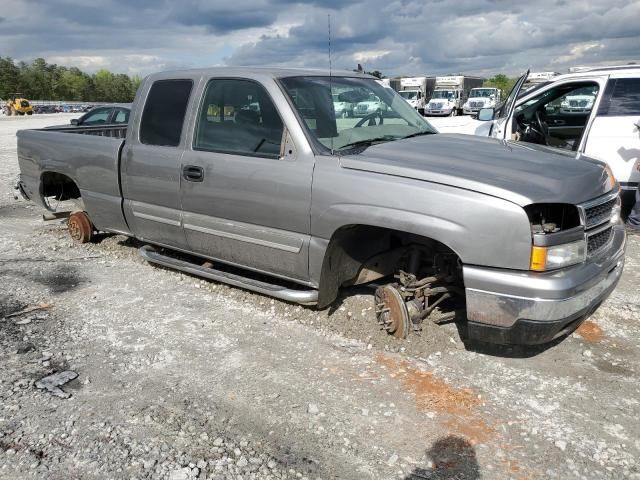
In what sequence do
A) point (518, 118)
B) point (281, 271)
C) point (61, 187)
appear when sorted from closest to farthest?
point (281, 271) → point (61, 187) → point (518, 118)

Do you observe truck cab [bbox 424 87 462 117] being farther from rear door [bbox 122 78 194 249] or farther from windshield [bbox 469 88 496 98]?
rear door [bbox 122 78 194 249]

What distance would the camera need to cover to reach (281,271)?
159 inches

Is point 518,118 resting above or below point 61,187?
above

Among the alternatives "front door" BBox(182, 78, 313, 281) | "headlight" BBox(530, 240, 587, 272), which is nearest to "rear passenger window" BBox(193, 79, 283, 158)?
"front door" BBox(182, 78, 313, 281)

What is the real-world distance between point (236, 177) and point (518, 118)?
5308 millimetres

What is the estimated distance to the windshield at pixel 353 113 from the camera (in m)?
3.81

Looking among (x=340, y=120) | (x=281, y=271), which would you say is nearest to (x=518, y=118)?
(x=340, y=120)

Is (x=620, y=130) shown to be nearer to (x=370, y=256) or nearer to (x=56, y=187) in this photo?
(x=370, y=256)

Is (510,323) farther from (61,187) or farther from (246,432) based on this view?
(61,187)

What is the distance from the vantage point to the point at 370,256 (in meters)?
3.98

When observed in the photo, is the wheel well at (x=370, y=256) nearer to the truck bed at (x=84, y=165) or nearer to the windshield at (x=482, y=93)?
the truck bed at (x=84, y=165)

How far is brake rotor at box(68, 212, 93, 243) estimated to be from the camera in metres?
6.32

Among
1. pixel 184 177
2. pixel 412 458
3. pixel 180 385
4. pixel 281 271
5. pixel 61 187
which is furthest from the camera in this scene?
pixel 61 187

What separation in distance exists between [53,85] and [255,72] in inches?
4340
